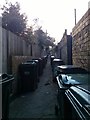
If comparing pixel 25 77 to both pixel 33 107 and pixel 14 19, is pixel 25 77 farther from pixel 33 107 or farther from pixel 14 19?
pixel 14 19

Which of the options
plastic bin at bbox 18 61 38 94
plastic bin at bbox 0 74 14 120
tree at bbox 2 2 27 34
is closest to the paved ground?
plastic bin at bbox 18 61 38 94

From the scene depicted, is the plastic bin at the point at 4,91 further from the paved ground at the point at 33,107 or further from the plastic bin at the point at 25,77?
the plastic bin at the point at 25,77

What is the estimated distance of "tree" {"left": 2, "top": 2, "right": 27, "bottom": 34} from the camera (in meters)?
27.1

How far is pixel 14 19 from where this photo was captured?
27797 mm

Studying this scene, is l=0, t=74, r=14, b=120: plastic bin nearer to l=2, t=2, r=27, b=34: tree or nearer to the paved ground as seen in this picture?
the paved ground

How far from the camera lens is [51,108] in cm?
895

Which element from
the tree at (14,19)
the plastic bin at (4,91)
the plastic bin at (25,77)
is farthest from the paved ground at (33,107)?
the tree at (14,19)

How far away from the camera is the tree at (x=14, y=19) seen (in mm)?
27109

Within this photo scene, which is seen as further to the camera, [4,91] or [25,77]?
[25,77]

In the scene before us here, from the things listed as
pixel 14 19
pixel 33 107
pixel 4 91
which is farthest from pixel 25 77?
pixel 14 19

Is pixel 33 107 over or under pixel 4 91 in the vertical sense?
under

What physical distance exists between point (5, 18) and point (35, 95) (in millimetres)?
16803

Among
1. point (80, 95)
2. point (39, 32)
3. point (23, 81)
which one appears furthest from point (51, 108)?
point (39, 32)

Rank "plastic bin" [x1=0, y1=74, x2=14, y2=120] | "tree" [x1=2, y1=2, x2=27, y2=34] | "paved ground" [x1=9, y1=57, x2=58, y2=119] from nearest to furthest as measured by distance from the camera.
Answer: "plastic bin" [x1=0, y1=74, x2=14, y2=120] → "paved ground" [x1=9, y1=57, x2=58, y2=119] → "tree" [x1=2, y1=2, x2=27, y2=34]
